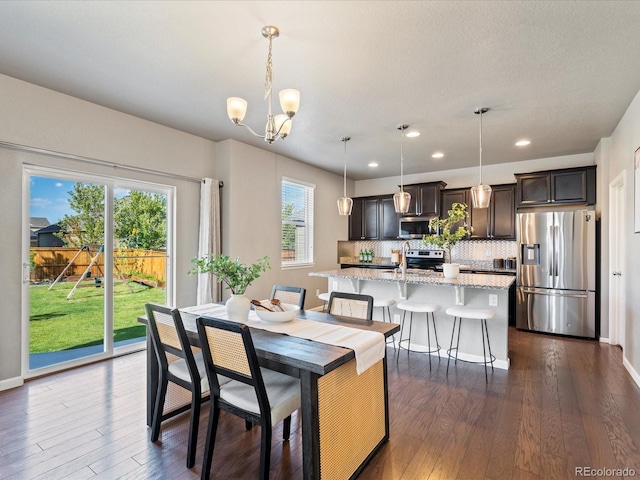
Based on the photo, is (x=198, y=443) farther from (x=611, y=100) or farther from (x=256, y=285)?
(x=611, y=100)

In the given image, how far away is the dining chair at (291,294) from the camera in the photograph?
2947mm

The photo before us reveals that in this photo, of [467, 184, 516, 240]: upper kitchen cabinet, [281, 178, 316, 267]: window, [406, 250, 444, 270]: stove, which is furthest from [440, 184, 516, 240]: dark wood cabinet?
[281, 178, 316, 267]: window

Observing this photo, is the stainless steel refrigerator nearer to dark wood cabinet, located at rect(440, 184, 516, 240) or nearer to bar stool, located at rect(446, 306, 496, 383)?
dark wood cabinet, located at rect(440, 184, 516, 240)

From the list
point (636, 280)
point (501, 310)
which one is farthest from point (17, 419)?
point (636, 280)

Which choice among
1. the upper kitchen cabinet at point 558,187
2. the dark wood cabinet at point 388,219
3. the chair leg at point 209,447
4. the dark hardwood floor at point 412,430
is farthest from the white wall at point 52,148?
the upper kitchen cabinet at point 558,187

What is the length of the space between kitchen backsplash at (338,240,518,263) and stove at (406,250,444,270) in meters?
0.39

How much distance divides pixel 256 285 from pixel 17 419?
9.47ft

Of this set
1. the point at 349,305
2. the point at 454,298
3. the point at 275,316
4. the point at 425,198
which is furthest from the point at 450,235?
the point at 425,198

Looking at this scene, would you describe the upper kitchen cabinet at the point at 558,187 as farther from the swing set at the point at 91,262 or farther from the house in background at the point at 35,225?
the house in background at the point at 35,225

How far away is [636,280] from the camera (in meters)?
3.23

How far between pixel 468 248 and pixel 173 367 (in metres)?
5.59

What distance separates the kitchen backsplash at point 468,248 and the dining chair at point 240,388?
199 inches

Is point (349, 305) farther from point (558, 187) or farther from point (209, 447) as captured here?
point (558, 187)

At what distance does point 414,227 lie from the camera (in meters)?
6.49
